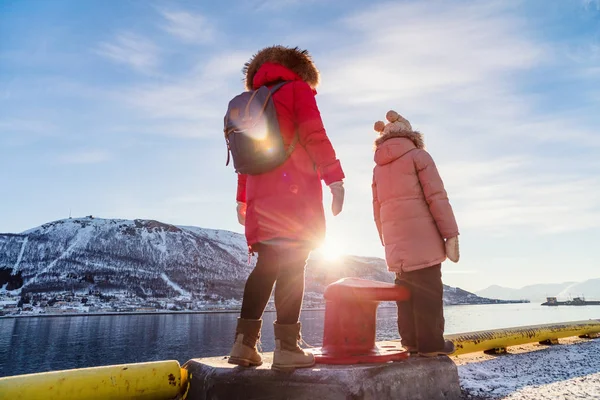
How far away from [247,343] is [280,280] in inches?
23.9

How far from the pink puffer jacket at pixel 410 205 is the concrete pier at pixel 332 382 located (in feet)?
3.16

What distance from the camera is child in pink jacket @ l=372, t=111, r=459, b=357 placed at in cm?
358

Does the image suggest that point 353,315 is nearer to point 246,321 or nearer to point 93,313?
point 246,321

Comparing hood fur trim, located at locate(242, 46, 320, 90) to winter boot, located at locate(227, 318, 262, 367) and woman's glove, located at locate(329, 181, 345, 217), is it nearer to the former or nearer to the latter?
woman's glove, located at locate(329, 181, 345, 217)

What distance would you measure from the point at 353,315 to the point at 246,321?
96 cm

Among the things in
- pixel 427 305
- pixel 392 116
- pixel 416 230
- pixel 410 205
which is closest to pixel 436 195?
pixel 410 205

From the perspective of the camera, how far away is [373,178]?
14.9 feet

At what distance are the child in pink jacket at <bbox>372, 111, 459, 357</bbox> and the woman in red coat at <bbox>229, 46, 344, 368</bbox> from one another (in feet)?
3.60

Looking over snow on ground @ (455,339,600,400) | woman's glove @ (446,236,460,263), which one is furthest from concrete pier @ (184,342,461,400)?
woman's glove @ (446,236,460,263)

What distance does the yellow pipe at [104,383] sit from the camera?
2775mm

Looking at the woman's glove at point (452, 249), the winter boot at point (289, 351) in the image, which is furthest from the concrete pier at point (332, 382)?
the woman's glove at point (452, 249)


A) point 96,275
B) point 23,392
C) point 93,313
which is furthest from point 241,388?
point 96,275

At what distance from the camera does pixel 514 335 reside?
6.12 m

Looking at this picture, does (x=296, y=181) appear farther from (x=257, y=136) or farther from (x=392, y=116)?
(x=392, y=116)
